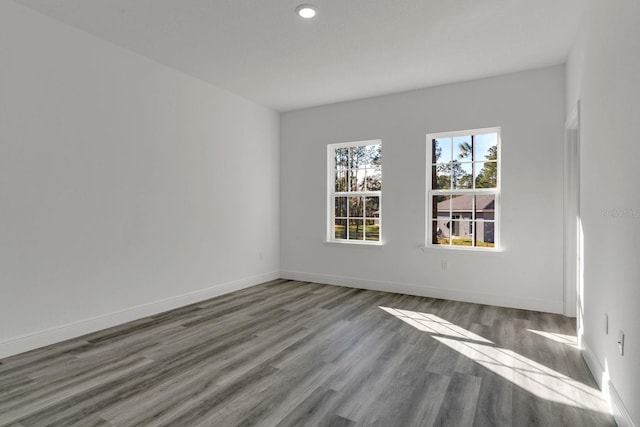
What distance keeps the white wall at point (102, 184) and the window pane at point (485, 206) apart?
129 inches

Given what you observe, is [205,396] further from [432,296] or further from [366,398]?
[432,296]

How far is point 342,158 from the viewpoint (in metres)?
5.66

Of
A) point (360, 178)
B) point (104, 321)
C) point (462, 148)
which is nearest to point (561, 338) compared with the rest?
point (462, 148)

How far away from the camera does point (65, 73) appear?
3.20 metres

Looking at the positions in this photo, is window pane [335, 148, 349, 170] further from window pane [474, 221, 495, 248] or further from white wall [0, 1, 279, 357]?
window pane [474, 221, 495, 248]

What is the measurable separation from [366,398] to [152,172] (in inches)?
127

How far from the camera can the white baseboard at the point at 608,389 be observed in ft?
6.01

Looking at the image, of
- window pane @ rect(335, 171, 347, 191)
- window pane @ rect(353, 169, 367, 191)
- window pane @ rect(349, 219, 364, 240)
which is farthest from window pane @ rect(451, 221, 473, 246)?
window pane @ rect(335, 171, 347, 191)

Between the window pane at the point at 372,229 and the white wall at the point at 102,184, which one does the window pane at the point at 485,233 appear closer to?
the window pane at the point at 372,229

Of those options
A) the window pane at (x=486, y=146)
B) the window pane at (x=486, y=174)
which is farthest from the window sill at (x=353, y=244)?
the window pane at (x=486, y=146)

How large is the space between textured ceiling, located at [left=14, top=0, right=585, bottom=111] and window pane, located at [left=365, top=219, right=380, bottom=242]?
77.3 inches

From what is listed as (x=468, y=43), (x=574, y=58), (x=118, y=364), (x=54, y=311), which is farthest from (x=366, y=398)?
(x=574, y=58)

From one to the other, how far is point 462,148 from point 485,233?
1.14 meters

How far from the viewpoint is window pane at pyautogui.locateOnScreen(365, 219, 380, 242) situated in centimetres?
531
